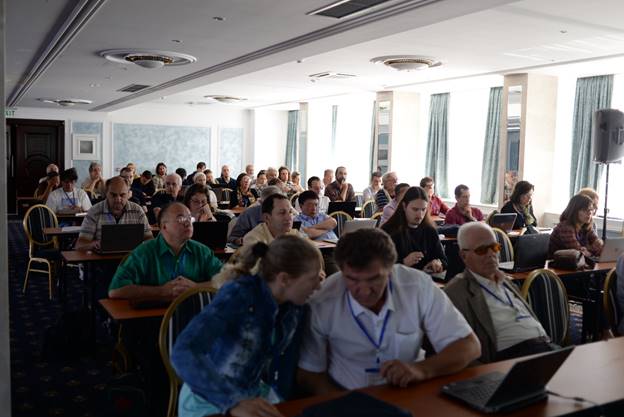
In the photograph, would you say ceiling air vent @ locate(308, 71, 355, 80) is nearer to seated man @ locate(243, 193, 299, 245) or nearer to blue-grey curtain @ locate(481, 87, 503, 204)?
blue-grey curtain @ locate(481, 87, 503, 204)

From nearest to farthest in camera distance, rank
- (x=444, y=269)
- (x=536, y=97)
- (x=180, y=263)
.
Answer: (x=180, y=263) < (x=444, y=269) < (x=536, y=97)

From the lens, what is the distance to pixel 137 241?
513 cm

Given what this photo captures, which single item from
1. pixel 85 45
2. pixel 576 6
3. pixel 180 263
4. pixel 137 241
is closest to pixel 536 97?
pixel 576 6

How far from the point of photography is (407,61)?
932 cm

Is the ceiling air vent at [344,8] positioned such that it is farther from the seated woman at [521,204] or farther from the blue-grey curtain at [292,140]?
the blue-grey curtain at [292,140]

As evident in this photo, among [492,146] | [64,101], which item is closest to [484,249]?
[492,146]

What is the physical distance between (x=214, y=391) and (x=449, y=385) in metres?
0.78

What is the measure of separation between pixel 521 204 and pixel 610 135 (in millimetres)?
1272

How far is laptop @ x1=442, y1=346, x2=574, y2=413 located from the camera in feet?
6.32

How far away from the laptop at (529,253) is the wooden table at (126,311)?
9.22ft

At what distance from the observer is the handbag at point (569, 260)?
5.07 metres

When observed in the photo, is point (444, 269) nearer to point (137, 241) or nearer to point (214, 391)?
point (137, 241)

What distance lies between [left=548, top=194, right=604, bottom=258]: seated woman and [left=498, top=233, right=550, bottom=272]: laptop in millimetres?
679

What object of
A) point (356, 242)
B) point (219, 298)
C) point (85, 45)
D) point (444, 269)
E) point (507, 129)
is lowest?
point (444, 269)
